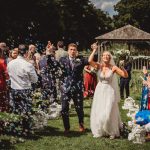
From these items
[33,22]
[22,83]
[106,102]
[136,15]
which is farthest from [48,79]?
[136,15]

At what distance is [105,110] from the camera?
35.7 feet

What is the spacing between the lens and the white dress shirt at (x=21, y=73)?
10.7 metres

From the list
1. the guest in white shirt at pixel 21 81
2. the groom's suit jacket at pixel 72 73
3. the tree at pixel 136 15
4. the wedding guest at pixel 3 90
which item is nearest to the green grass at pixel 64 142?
the guest in white shirt at pixel 21 81

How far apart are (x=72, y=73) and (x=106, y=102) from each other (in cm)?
110

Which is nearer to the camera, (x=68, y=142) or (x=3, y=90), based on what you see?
(x=68, y=142)

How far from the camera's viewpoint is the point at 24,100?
35.8ft

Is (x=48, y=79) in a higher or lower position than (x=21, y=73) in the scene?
lower

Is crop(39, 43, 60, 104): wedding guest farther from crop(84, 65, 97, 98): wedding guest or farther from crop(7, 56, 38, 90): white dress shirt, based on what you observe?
crop(84, 65, 97, 98): wedding guest

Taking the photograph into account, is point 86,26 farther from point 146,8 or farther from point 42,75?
point 42,75

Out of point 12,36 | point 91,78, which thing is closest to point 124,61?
point 91,78

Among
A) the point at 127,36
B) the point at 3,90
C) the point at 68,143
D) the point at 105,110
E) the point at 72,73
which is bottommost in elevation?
the point at 68,143

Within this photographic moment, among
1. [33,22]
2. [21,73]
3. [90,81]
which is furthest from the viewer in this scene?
[33,22]

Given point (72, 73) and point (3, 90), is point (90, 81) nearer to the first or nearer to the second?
point (72, 73)

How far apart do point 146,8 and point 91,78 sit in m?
69.5
